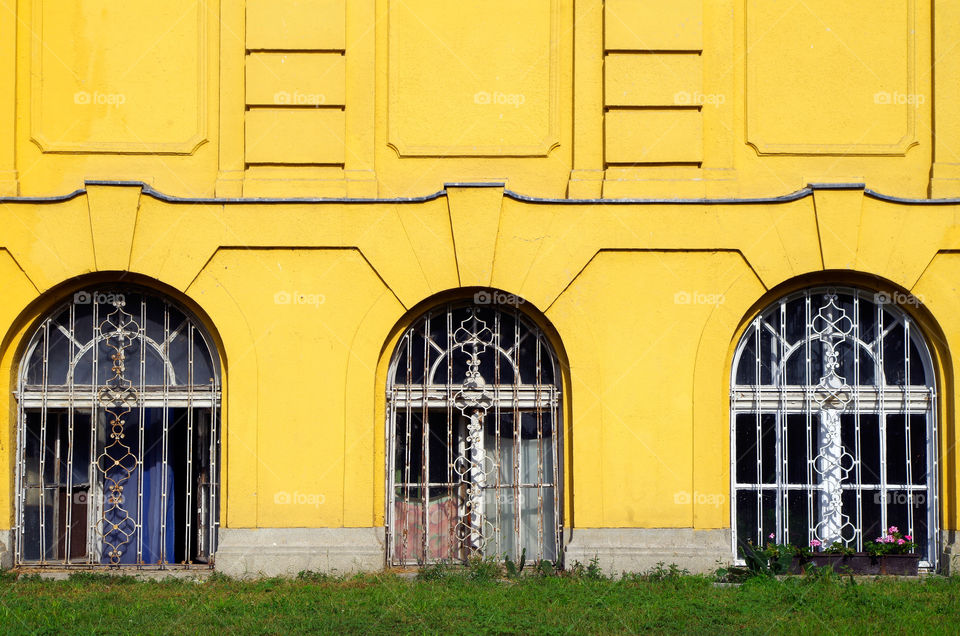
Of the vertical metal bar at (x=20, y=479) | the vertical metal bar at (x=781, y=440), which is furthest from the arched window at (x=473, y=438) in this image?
the vertical metal bar at (x=20, y=479)

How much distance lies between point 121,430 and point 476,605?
13.8 ft

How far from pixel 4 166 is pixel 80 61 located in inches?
50.3

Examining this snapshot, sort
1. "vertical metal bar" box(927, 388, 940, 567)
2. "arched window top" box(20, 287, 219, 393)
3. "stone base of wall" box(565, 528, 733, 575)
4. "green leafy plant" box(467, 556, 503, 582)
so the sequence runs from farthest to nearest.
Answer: "arched window top" box(20, 287, 219, 393) < "vertical metal bar" box(927, 388, 940, 567) < "stone base of wall" box(565, 528, 733, 575) < "green leafy plant" box(467, 556, 503, 582)

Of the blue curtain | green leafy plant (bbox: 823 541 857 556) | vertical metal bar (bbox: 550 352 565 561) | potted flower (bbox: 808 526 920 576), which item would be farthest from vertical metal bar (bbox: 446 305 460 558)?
green leafy plant (bbox: 823 541 857 556)

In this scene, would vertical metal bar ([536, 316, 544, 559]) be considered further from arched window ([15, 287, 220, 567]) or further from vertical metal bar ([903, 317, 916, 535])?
vertical metal bar ([903, 317, 916, 535])

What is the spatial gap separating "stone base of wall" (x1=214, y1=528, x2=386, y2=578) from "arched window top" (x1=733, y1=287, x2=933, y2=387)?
4001mm

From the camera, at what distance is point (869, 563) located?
10.7m

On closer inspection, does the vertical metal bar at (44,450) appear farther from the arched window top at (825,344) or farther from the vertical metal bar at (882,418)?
the vertical metal bar at (882,418)

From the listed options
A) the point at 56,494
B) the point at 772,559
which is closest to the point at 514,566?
the point at 772,559

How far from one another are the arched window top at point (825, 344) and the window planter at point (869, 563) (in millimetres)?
1690

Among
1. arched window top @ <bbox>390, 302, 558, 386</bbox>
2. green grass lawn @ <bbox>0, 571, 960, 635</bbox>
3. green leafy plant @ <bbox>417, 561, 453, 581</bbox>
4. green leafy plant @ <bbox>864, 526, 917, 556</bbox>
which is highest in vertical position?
arched window top @ <bbox>390, 302, 558, 386</bbox>

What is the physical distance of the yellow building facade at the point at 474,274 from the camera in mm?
10836

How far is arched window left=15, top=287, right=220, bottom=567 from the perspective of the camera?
11133 millimetres

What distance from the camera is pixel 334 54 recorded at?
11117 millimetres
